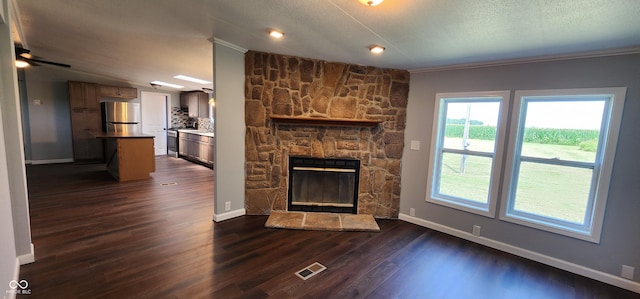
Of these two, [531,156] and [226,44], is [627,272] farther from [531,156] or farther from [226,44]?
[226,44]

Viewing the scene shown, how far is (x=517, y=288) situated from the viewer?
2311 mm

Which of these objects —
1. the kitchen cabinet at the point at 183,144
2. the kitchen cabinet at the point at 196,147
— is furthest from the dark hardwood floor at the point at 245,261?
the kitchen cabinet at the point at 183,144

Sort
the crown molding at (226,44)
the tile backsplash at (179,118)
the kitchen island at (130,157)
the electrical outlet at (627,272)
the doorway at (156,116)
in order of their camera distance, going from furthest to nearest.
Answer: the tile backsplash at (179,118) < the doorway at (156,116) < the kitchen island at (130,157) < the crown molding at (226,44) < the electrical outlet at (627,272)

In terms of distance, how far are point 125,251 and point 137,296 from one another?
2.79ft

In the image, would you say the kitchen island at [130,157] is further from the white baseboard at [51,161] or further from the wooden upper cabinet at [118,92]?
the white baseboard at [51,161]

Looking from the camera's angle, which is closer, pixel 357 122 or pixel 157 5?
pixel 157 5

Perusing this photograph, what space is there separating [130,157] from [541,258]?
686cm

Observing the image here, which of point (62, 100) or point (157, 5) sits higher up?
point (157, 5)

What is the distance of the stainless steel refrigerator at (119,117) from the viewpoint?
22.4ft

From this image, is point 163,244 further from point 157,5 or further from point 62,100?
point 62,100

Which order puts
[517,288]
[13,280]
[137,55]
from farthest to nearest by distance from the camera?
[137,55] < [517,288] < [13,280]

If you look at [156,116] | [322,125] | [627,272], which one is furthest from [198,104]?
[627,272]

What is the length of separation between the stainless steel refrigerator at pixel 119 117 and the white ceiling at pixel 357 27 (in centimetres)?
Result: 364

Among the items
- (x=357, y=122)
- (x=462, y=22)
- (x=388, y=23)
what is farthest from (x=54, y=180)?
(x=462, y=22)
